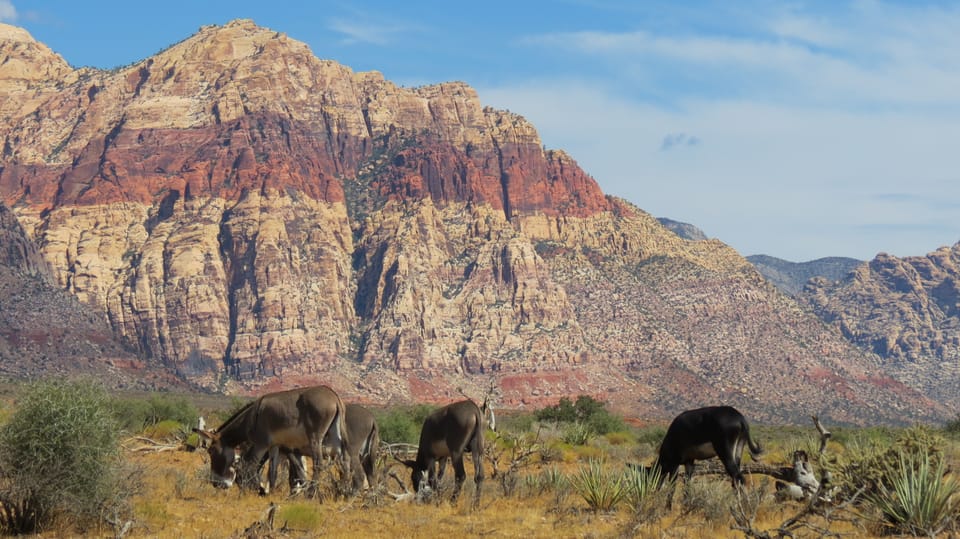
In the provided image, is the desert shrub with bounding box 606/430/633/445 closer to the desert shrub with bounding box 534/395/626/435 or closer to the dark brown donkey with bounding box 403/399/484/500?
the desert shrub with bounding box 534/395/626/435

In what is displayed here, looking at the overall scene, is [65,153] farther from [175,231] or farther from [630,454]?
[630,454]

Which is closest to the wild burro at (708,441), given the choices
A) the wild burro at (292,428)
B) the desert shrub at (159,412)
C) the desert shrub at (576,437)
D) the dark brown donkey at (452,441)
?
the dark brown donkey at (452,441)

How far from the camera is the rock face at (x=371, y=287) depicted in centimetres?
16388

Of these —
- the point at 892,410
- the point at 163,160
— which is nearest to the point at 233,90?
the point at 163,160

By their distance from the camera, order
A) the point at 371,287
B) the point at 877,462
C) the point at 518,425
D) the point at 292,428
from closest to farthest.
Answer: the point at 877,462 → the point at 292,428 → the point at 518,425 → the point at 371,287

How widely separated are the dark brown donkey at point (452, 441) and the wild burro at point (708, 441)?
3.15 m

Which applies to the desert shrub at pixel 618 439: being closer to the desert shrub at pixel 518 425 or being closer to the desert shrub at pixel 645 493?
the desert shrub at pixel 518 425

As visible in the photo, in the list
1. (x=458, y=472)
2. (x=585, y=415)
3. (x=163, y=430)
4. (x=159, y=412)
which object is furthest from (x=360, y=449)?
(x=585, y=415)

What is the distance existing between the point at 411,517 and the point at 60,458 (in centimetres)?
518

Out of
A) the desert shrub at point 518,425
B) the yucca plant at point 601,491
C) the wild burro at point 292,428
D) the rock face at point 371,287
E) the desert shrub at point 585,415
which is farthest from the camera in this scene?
the rock face at point 371,287

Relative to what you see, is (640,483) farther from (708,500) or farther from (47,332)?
(47,332)

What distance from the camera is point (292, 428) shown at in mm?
17922

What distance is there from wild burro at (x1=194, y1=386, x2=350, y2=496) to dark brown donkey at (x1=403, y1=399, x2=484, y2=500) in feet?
5.70

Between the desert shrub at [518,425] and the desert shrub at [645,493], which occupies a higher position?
the desert shrub at [645,493]
